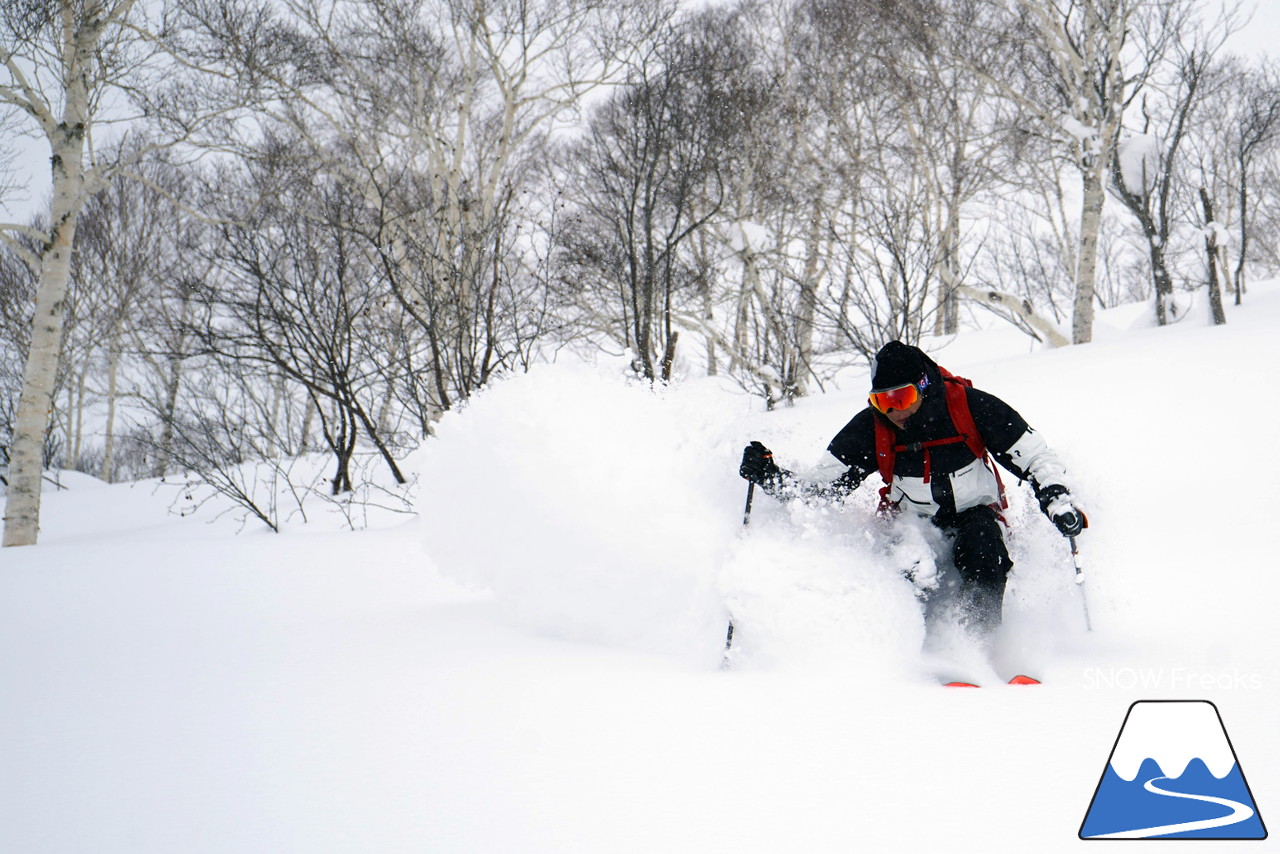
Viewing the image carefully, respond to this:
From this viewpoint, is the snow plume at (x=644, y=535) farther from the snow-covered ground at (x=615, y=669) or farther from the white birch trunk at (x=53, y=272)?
the white birch trunk at (x=53, y=272)

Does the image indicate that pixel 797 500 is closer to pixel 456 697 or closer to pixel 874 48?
pixel 456 697

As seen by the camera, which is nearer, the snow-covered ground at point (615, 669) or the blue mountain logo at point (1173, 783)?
the blue mountain logo at point (1173, 783)

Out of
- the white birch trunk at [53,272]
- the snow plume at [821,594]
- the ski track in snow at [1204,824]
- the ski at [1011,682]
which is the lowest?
the ski track in snow at [1204,824]

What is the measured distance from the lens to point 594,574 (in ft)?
9.23

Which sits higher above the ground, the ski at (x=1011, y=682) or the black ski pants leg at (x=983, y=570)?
the black ski pants leg at (x=983, y=570)

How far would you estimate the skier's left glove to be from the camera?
2443 mm

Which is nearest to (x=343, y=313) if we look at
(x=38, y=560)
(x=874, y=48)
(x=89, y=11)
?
(x=38, y=560)

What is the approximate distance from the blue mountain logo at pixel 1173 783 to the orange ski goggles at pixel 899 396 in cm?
113

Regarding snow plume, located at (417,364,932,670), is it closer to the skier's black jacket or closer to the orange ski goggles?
the skier's black jacket

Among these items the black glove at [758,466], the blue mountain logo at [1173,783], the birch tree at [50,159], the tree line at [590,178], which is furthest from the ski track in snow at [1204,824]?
the birch tree at [50,159]

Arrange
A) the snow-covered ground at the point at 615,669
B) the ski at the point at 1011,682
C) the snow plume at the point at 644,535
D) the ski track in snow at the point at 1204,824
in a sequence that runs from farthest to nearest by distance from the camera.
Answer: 1. the snow plume at the point at 644,535
2. the ski at the point at 1011,682
3. the snow-covered ground at the point at 615,669
4. the ski track in snow at the point at 1204,824

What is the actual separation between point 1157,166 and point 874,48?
4157mm

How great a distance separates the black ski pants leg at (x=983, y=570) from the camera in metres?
2.50

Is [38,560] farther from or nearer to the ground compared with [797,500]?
nearer to the ground
